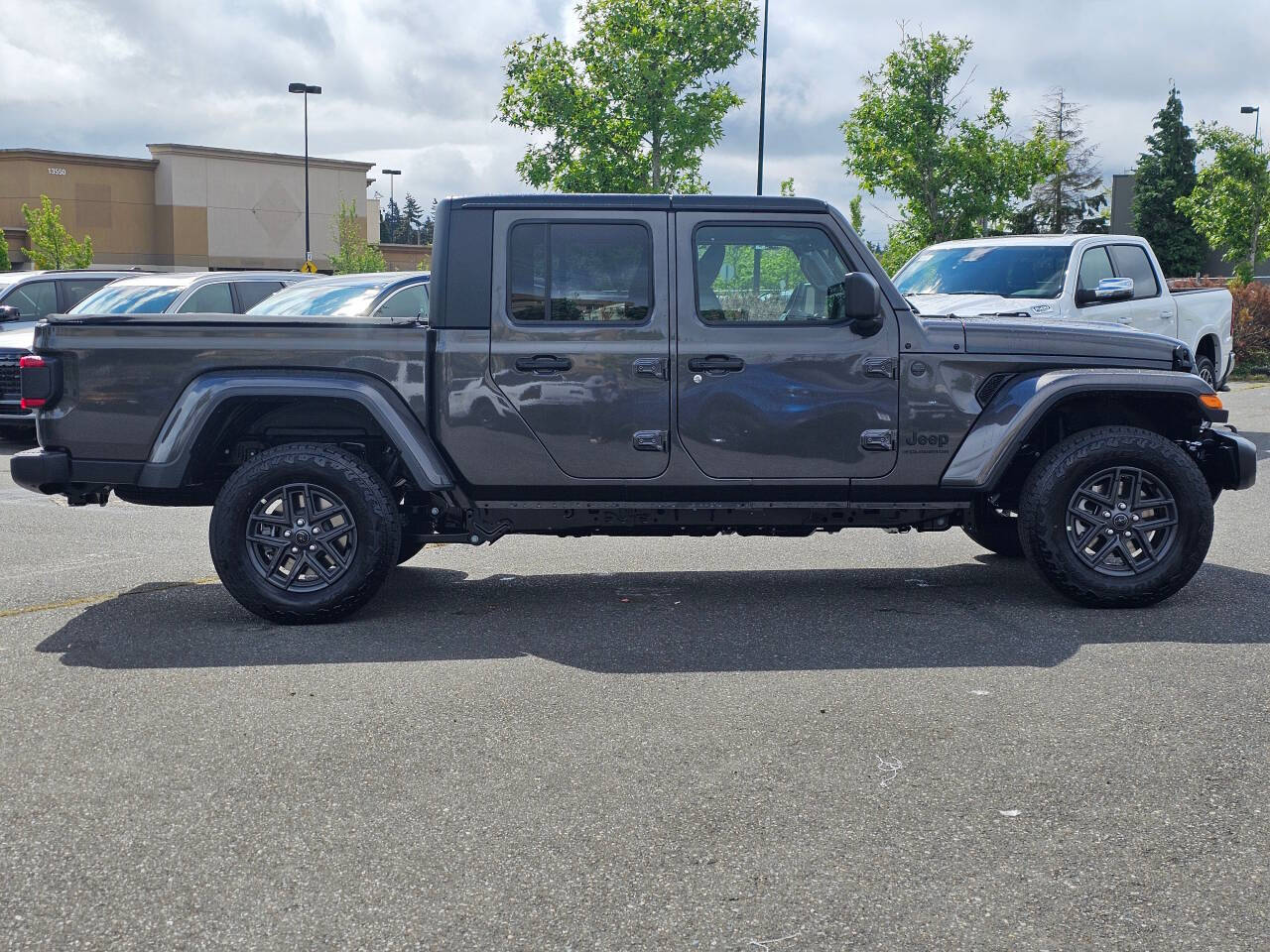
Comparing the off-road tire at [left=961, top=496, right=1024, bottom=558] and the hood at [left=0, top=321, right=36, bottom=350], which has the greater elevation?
the hood at [left=0, top=321, right=36, bottom=350]

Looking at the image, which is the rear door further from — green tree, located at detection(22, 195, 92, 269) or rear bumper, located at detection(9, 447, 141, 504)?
green tree, located at detection(22, 195, 92, 269)

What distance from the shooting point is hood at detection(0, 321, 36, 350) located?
1559 centimetres

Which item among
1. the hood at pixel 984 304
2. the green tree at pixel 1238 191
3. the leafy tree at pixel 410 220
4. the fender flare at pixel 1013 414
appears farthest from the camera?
the leafy tree at pixel 410 220

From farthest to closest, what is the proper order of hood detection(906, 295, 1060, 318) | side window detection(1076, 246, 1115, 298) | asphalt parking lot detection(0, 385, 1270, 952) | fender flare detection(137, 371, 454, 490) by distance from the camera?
side window detection(1076, 246, 1115, 298) < hood detection(906, 295, 1060, 318) < fender flare detection(137, 371, 454, 490) < asphalt parking lot detection(0, 385, 1270, 952)

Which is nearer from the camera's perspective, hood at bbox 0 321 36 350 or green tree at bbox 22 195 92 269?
hood at bbox 0 321 36 350

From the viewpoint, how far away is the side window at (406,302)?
38.8ft

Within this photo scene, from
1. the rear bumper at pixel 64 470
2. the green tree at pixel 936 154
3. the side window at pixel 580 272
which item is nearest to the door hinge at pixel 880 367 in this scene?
the side window at pixel 580 272

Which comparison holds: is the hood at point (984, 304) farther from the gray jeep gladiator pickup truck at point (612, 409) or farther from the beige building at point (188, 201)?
the beige building at point (188, 201)

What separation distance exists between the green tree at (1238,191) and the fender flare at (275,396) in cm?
3878

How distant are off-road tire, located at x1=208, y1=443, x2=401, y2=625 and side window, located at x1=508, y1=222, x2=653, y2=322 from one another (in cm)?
113

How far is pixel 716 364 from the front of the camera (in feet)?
22.1

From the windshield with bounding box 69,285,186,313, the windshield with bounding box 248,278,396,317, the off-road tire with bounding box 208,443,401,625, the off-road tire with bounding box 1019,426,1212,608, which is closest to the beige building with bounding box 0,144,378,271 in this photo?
the windshield with bounding box 69,285,186,313

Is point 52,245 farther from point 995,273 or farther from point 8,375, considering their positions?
point 995,273

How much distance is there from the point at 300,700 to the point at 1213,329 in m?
13.0
